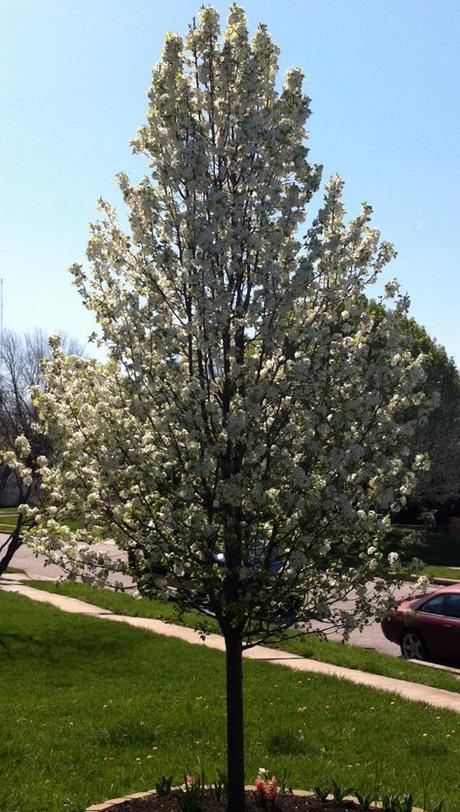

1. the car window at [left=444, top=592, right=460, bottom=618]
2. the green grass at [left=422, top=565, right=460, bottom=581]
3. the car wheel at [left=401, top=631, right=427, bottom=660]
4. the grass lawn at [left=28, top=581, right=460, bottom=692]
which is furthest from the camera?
the green grass at [left=422, top=565, right=460, bottom=581]

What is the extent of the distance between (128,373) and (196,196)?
126 cm

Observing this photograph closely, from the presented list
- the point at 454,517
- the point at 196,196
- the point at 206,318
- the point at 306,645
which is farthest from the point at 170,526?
the point at 454,517

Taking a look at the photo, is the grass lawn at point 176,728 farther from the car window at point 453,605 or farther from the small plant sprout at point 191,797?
the car window at point 453,605

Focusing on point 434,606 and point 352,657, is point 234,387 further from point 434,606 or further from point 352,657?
point 434,606

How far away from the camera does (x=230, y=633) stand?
19.7 feet

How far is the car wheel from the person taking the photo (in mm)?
14930

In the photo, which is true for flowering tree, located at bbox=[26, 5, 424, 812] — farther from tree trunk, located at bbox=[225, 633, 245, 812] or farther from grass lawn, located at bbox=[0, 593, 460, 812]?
grass lawn, located at bbox=[0, 593, 460, 812]

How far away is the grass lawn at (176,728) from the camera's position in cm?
723

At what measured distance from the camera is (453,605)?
48.0ft

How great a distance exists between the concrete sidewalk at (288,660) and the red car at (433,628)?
178 centimetres

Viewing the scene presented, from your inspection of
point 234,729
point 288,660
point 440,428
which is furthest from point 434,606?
point 440,428

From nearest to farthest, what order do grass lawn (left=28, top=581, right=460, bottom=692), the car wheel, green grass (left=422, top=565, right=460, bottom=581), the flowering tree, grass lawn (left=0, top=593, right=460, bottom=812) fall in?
the flowering tree < grass lawn (left=0, top=593, right=460, bottom=812) < grass lawn (left=28, top=581, right=460, bottom=692) < the car wheel < green grass (left=422, top=565, right=460, bottom=581)

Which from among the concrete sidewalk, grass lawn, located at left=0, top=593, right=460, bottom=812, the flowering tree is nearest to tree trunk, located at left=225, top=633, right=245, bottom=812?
the flowering tree

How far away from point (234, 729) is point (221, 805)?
0.54 m
